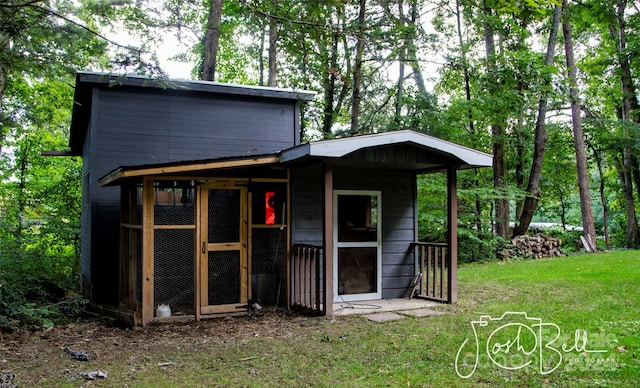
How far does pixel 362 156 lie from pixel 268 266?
205 cm

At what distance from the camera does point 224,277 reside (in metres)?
6.68

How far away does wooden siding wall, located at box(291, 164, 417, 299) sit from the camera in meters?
7.18

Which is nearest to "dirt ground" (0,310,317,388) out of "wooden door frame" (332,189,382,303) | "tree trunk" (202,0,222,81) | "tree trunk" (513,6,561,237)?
"wooden door frame" (332,189,382,303)

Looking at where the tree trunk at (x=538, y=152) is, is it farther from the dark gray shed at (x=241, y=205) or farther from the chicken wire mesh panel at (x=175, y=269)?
the chicken wire mesh panel at (x=175, y=269)

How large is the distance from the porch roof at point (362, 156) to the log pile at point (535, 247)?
25.9 ft

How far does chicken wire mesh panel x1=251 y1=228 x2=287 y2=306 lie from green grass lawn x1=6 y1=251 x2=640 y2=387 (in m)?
0.74

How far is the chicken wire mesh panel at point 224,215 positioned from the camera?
662cm

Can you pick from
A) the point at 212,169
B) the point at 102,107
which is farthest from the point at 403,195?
the point at 102,107

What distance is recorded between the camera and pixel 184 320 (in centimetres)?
631

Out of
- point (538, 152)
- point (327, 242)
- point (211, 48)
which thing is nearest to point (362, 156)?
point (327, 242)

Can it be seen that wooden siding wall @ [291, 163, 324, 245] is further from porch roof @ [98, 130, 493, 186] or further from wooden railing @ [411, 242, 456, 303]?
wooden railing @ [411, 242, 456, 303]

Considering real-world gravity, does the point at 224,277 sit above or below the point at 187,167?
below

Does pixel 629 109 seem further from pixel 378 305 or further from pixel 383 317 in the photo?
pixel 383 317

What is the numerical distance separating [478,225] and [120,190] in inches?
384
